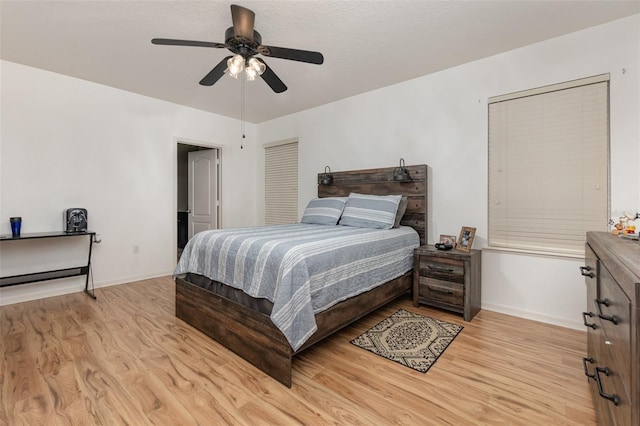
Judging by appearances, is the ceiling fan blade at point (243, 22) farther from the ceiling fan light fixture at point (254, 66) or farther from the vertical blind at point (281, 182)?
the vertical blind at point (281, 182)

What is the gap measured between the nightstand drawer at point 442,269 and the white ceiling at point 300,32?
2075mm

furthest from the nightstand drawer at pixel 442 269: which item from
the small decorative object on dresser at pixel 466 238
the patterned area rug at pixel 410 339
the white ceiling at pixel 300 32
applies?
the white ceiling at pixel 300 32

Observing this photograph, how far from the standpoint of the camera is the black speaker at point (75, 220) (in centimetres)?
339

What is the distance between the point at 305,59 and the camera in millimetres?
2137

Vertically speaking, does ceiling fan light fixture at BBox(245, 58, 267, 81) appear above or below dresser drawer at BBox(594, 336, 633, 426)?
above

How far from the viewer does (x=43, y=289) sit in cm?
341

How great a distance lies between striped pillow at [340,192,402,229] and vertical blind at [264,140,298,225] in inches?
64.7

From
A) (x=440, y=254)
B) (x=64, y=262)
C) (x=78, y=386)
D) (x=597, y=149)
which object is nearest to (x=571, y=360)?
(x=440, y=254)

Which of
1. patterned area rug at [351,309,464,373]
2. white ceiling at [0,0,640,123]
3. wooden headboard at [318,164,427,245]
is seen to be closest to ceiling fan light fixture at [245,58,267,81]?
white ceiling at [0,0,640,123]

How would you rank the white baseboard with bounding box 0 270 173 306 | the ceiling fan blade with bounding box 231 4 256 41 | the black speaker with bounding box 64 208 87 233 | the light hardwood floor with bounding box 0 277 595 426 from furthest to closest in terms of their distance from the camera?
the black speaker with bounding box 64 208 87 233
the white baseboard with bounding box 0 270 173 306
the ceiling fan blade with bounding box 231 4 256 41
the light hardwood floor with bounding box 0 277 595 426

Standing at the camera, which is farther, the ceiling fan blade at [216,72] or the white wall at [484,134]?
the white wall at [484,134]

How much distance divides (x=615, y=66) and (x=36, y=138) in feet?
18.9

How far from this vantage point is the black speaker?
134 inches

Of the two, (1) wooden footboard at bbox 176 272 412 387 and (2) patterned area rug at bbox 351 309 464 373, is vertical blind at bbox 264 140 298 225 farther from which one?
(2) patterned area rug at bbox 351 309 464 373
